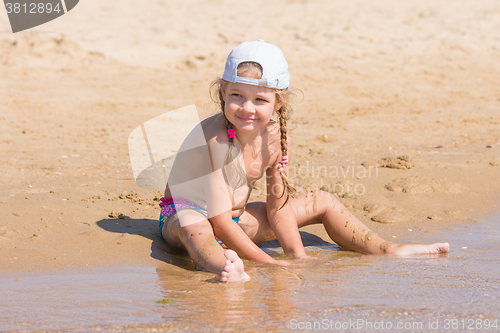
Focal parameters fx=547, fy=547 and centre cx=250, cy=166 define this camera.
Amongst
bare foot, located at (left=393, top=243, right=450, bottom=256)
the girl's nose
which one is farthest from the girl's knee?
bare foot, located at (left=393, top=243, right=450, bottom=256)

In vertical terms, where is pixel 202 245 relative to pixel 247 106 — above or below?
below

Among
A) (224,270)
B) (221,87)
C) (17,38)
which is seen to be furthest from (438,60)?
(224,270)

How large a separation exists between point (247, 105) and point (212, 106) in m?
5.08

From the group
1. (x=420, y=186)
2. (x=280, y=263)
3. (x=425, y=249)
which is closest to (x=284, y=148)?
(x=280, y=263)

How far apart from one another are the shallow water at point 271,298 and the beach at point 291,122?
1.0 inches

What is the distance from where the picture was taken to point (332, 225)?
2.98 meters

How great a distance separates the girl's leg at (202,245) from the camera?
2285 mm

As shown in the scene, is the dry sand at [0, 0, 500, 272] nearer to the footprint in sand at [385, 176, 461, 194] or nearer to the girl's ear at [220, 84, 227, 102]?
the footprint in sand at [385, 176, 461, 194]

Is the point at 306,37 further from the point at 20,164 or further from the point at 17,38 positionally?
the point at 20,164

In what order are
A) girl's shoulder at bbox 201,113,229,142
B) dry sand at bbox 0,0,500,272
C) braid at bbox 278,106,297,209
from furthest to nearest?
dry sand at bbox 0,0,500,272, braid at bbox 278,106,297,209, girl's shoulder at bbox 201,113,229,142

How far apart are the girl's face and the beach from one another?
2.42 ft

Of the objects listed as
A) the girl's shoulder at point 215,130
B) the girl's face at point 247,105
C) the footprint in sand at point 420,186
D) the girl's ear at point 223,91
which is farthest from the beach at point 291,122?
the girl's ear at point 223,91

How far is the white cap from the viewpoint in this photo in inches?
101

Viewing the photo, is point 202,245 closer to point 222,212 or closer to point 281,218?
point 222,212
